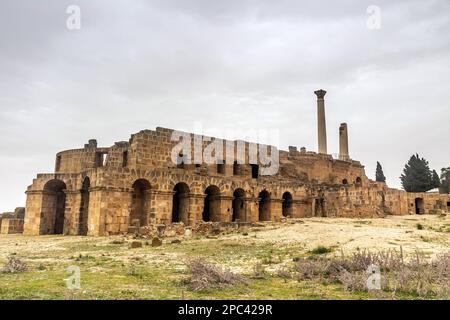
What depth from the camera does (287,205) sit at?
92.7ft

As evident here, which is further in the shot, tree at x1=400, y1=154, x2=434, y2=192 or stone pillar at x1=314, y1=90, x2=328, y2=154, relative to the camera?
tree at x1=400, y1=154, x2=434, y2=192

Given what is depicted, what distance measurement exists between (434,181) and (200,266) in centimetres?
4733

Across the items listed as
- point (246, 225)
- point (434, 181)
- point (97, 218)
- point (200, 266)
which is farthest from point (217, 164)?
point (434, 181)

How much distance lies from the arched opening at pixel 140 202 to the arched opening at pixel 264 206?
8968 mm

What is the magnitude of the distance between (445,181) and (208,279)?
49.7m

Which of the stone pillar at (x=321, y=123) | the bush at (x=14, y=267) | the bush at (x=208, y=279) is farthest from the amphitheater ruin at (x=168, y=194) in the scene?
the bush at (x=208, y=279)

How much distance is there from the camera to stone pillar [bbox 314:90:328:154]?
38.9 meters

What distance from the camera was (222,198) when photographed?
78.4ft

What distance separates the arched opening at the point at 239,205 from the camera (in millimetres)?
25328

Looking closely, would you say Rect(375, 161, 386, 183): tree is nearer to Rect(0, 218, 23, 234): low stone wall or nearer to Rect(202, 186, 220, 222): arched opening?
Rect(202, 186, 220, 222): arched opening

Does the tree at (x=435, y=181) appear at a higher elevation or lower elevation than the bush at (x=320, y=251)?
higher

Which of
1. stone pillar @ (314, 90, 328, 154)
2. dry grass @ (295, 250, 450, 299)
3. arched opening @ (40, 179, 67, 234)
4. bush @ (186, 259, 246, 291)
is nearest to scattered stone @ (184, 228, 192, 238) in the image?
arched opening @ (40, 179, 67, 234)

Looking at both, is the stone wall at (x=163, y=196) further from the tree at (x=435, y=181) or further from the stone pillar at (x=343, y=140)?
the tree at (x=435, y=181)

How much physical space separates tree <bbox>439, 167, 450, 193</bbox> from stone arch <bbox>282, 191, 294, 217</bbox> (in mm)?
24129
